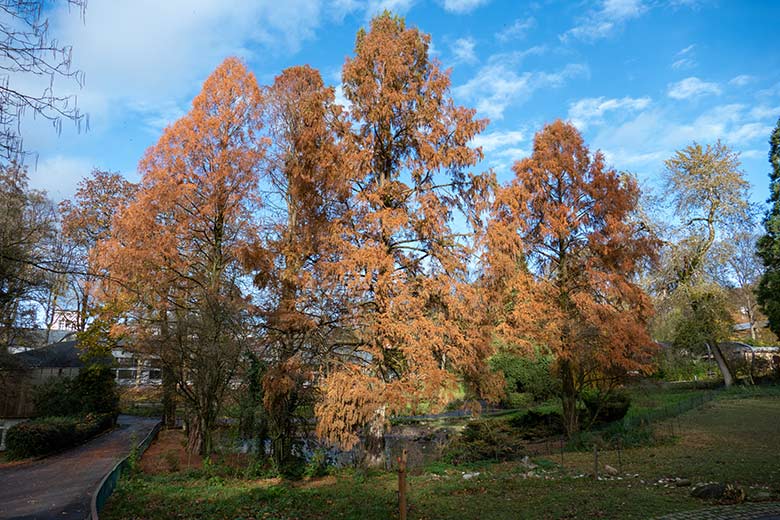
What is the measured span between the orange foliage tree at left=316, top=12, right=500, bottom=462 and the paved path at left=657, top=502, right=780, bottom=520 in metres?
5.91

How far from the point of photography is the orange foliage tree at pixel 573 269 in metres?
14.3

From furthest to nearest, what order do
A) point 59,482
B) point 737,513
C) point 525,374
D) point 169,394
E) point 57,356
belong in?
point 57,356
point 525,374
point 169,394
point 59,482
point 737,513

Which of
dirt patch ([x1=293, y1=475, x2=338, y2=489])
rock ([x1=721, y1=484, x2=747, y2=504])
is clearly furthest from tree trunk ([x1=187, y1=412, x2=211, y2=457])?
rock ([x1=721, y1=484, x2=747, y2=504])

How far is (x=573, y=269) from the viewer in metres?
15.9

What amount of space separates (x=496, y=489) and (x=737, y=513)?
374 cm

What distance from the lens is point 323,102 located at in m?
13.9

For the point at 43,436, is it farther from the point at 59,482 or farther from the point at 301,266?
the point at 301,266

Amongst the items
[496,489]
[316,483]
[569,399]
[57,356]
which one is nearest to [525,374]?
[569,399]

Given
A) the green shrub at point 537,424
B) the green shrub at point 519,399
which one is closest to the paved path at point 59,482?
the green shrub at point 537,424

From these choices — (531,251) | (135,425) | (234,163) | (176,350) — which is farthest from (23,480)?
(531,251)

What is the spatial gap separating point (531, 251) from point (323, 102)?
8099mm

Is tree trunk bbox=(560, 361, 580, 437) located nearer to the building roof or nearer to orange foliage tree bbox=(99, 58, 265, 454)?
orange foliage tree bbox=(99, 58, 265, 454)

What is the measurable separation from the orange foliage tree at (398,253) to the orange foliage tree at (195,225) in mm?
3240

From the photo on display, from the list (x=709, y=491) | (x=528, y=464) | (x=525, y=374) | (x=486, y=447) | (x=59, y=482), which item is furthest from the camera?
(x=525, y=374)
